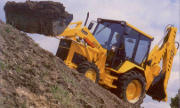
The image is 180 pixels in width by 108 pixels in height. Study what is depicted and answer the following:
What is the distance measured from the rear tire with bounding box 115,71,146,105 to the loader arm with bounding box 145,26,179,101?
0.82 metres

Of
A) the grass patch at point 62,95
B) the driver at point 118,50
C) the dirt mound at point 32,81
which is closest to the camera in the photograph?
the dirt mound at point 32,81

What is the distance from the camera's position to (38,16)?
7.87 m

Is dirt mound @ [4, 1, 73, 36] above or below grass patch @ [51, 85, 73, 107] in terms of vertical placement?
above

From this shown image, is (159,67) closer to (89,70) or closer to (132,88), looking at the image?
(132,88)

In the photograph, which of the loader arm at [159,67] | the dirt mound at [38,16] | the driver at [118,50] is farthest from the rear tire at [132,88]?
the dirt mound at [38,16]

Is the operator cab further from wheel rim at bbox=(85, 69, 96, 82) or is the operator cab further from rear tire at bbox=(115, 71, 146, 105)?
wheel rim at bbox=(85, 69, 96, 82)

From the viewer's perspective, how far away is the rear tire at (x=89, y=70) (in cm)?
911

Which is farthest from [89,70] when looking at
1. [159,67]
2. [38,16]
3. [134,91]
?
[159,67]

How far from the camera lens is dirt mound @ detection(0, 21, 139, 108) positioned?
4672 mm

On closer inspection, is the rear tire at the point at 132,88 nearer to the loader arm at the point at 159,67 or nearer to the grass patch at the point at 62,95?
the loader arm at the point at 159,67

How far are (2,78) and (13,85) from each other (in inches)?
8.1

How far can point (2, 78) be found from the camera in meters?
4.76

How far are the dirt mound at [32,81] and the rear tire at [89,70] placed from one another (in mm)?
1772

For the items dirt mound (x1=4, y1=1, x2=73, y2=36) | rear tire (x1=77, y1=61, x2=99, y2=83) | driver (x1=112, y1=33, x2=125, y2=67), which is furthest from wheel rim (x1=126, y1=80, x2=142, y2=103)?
dirt mound (x1=4, y1=1, x2=73, y2=36)
